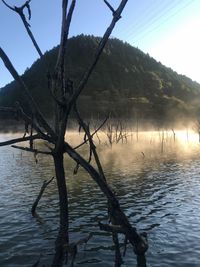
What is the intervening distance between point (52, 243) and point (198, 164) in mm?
34098

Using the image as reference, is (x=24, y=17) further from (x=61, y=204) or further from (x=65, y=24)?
(x=61, y=204)

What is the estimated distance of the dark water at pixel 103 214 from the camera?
657 inches

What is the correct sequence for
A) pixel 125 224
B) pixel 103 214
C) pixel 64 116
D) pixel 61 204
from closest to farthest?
pixel 125 224
pixel 64 116
pixel 61 204
pixel 103 214

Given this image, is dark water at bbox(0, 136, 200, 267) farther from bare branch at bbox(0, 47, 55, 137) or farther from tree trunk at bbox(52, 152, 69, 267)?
bare branch at bbox(0, 47, 55, 137)

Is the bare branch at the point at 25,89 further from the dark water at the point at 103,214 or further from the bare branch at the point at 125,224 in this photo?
the dark water at the point at 103,214

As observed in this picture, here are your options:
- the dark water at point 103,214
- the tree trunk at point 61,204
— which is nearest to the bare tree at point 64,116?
the tree trunk at point 61,204

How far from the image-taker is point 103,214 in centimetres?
2388

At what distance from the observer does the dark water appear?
1669 cm

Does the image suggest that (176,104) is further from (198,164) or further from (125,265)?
(125,265)

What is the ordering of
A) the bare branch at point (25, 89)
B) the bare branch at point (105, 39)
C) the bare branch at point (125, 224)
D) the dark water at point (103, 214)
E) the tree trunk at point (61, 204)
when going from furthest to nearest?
the dark water at point (103, 214) < the tree trunk at point (61, 204) < the bare branch at point (25, 89) < the bare branch at point (125, 224) < the bare branch at point (105, 39)

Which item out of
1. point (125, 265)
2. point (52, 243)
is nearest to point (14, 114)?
point (125, 265)

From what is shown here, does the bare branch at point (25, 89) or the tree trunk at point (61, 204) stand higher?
the bare branch at point (25, 89)

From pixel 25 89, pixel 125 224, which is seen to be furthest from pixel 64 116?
pixel 125 224

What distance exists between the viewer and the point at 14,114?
810 centimetres
